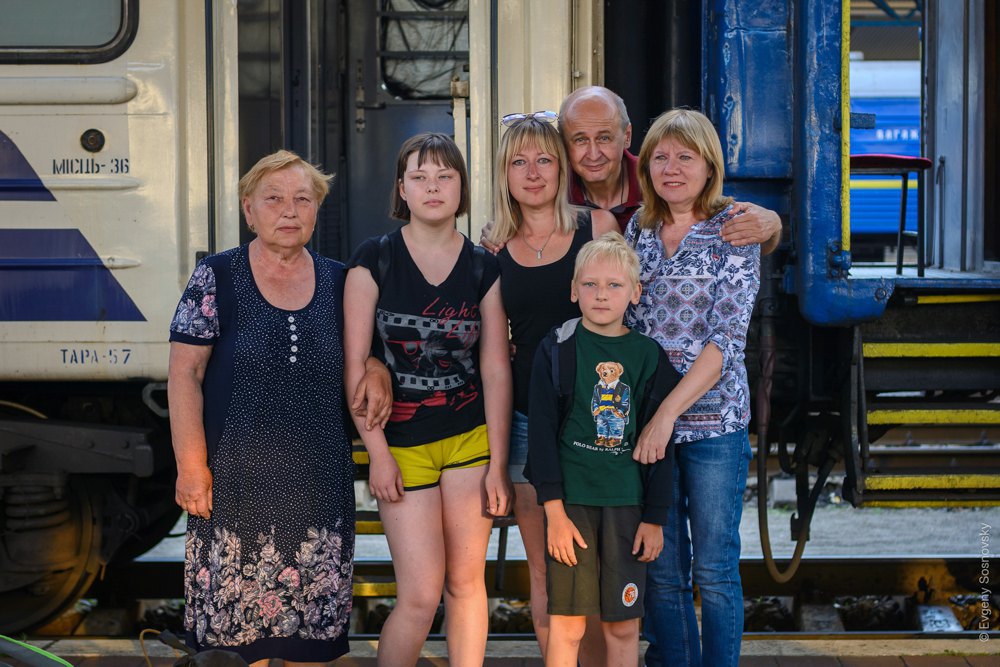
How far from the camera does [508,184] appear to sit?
3062 millimetres

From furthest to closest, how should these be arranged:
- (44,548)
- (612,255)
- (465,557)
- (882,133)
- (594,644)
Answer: (882,133), (44,548), (594,644), (465,557), (612,255)

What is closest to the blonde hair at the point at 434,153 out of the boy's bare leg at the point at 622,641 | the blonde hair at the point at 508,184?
the blonde hair at the point at 508,184

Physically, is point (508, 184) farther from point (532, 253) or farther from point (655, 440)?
point (655, 440)

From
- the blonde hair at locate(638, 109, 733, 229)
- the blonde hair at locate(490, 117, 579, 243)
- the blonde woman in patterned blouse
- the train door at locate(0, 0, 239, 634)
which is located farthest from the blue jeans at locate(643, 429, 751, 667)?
the train door at locate(0, 0, 239, 634)

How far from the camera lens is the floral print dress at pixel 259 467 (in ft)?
9.57

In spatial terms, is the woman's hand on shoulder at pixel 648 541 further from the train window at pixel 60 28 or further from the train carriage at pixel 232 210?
the train window at pixel 60 28

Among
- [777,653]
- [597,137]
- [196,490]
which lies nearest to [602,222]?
[597,137]

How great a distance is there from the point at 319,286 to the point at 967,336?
2760 millimetres

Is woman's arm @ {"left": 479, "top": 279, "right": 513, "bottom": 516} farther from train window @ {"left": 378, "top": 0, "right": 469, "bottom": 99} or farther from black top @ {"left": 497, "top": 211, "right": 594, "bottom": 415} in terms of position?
train window @ {"left": 378, "top": 0, "right": 469, "bottom": 99}

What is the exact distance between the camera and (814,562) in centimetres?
506

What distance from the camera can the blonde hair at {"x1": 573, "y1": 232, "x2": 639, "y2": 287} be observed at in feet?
9.24

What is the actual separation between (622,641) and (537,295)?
100cm

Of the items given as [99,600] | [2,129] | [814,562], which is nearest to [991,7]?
[814,562]

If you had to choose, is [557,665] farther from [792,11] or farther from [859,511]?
[859,511]
